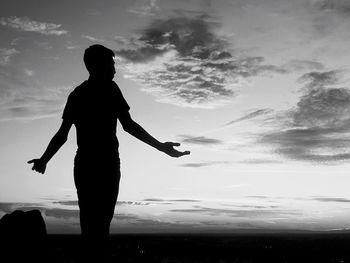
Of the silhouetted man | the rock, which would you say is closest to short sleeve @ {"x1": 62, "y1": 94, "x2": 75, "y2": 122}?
the silhouetted man

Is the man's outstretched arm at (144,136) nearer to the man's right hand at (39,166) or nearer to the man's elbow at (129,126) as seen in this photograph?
the man's elbow at (129,126)

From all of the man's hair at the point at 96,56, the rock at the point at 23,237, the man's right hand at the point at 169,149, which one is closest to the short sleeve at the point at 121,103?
the man's hair at the point at 96,56

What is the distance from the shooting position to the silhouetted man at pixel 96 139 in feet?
11.8

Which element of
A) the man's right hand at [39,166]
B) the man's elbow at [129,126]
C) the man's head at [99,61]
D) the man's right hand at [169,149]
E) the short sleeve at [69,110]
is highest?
the man's head at [99,61]

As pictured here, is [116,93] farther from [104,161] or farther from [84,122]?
[104,161]

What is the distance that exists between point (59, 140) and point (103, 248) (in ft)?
3.85

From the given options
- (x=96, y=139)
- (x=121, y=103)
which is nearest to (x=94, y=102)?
(x=121, y=103)

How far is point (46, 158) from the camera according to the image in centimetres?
408

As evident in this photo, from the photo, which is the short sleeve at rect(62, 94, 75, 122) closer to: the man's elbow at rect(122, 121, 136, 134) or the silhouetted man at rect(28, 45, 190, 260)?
the silhouetted man at rect(28, 45, 190, 260)

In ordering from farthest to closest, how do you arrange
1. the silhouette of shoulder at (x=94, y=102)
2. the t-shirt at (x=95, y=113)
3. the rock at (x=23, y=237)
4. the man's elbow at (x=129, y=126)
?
1. the rock at (x=23, y=237)
2. the man's elbow at (x=129, y=126)
3. the silhouette of shoulder at (x=94, y=102)
4. the t-shirt at (x=95, y=113)

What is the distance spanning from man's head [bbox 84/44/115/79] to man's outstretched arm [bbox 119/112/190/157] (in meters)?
0.45

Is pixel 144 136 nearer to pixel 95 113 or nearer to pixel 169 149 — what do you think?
pixel 169 149

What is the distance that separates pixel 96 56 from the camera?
3875 mm

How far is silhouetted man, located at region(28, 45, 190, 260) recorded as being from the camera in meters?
3.58
